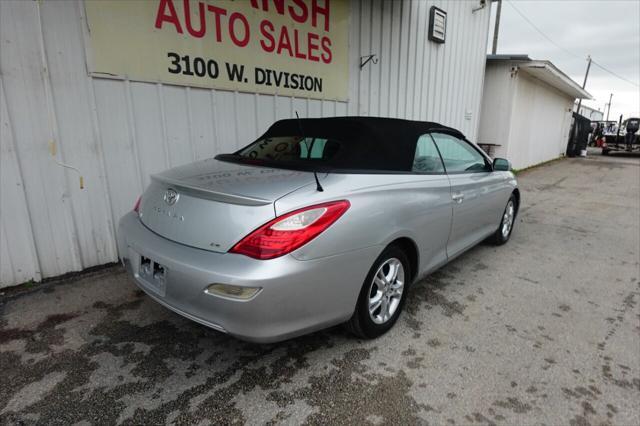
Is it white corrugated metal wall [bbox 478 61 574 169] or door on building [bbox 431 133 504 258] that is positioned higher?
white corrugated metal wall [bbox 478 61 574 169]

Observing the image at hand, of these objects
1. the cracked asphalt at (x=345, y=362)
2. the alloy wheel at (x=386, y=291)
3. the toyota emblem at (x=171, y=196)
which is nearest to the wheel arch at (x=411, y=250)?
the alloy wheel at (x=386, y=291)

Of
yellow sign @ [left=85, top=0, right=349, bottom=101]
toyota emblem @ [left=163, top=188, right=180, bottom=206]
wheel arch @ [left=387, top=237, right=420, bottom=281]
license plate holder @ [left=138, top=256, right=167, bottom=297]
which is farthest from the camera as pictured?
yellow sign @ [left=85, top=0, right=349, bottom=101]

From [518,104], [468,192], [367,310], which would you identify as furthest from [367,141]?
[518,104]

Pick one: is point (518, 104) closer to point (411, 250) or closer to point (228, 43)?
point (228, 43)

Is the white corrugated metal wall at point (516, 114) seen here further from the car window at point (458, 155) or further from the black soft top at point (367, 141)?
the black soft top at point (367, 141)

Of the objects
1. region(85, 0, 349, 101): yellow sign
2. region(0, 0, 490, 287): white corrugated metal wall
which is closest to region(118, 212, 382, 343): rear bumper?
region(0, 0, 490, 287): white corrugated metal wall

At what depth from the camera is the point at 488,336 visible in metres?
2.54

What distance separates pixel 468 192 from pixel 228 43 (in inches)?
117

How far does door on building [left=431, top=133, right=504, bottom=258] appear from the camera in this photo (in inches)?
123

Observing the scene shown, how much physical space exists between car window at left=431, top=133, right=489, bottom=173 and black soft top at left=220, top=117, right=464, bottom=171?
0.27 m

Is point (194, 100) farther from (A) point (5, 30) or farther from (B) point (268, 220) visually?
(B) point (268, 220)

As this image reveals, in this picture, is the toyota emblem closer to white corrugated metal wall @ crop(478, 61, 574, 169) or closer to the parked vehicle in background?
white corrugated metal wall @ crop(478, 61, 574, 169)

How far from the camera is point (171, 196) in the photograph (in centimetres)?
215

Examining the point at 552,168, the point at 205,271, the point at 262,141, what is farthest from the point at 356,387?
the point at 552,168
